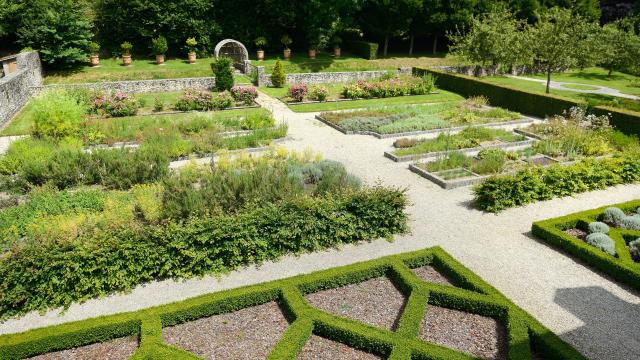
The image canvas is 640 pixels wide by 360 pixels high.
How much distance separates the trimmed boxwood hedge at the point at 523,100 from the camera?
1600 centimetres

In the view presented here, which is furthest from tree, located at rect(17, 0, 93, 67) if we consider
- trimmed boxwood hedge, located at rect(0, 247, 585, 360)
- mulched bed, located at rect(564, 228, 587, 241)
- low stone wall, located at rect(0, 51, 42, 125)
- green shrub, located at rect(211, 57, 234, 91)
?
mulched bed, located at rect(564, 228, 587, 241)

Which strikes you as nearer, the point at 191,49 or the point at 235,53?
the point at 191,49

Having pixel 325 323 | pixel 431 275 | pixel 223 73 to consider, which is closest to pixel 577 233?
pixel 431 275

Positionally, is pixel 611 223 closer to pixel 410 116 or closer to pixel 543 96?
pixel 410 116

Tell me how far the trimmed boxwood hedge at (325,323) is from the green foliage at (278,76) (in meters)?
18.8

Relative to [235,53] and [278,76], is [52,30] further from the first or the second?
[278,76]

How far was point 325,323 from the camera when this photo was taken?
629 centimetres

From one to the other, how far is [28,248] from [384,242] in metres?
6.03

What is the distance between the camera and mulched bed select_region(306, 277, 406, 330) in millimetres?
6633

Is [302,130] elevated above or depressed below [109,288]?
above

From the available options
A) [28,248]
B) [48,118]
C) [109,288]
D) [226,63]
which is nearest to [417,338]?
[109,288]

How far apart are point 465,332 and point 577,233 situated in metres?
4.31

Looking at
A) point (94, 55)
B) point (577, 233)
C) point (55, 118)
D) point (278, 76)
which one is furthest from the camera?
point (94, 55)

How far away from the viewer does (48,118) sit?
1390 centimetres
